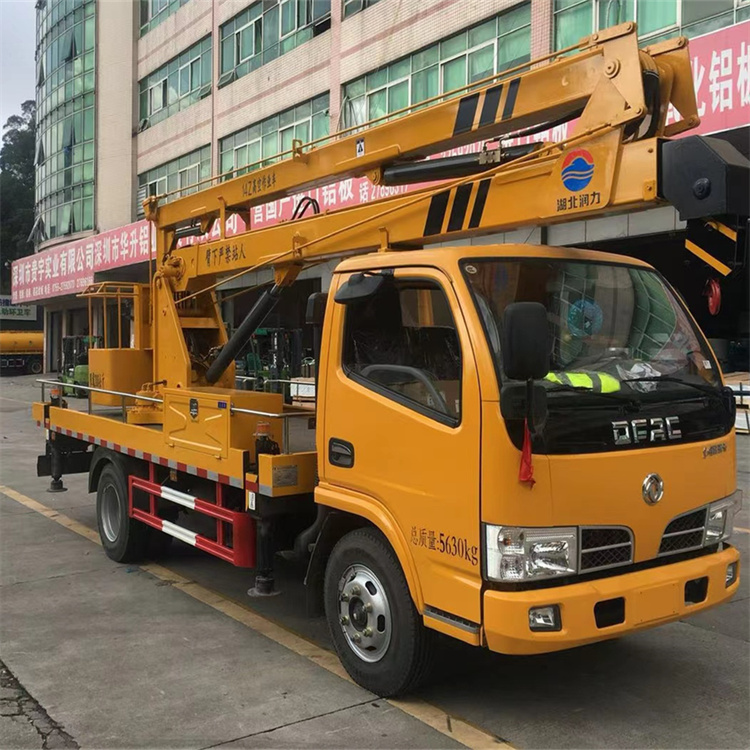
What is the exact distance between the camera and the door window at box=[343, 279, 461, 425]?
12.3 ft

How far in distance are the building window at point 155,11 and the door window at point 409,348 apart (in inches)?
1187

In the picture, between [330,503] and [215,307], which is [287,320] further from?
[330,503]

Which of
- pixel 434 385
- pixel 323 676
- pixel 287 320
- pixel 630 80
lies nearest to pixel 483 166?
pixel 630 80

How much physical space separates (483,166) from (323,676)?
10.0 ft

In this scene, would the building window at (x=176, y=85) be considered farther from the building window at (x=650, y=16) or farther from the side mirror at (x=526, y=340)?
the side mirror at (x=526, y=340)

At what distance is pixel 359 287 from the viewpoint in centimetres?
420

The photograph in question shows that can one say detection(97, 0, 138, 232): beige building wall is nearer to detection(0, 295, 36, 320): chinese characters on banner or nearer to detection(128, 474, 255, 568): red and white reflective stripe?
detection(0, 295, 36, 320): chinese characters on banner

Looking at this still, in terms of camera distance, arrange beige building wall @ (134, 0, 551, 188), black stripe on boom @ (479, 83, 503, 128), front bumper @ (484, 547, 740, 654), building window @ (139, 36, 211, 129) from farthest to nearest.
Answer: building window @ (139, 36, 211, 129) → beige building wall @ (134, 0, 551, 188) → black stripe on boom @ (479, 83, 503, 128) → front bumper @ (484, 547, 740, 654)

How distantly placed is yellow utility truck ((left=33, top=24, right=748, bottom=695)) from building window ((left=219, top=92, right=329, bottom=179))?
57.3 feet

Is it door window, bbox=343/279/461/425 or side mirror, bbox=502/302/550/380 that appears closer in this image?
side mirror, bbox=502/302/550/380

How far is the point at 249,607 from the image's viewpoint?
562 cm

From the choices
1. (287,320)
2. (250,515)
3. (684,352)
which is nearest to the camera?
(684,352)

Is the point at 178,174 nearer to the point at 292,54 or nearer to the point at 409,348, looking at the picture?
the point at 292,54

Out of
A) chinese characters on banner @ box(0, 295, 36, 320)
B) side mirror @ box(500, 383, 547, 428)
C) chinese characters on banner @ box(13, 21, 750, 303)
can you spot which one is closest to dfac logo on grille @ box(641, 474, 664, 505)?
side mirror @ box(500, 383, 547, 428)
